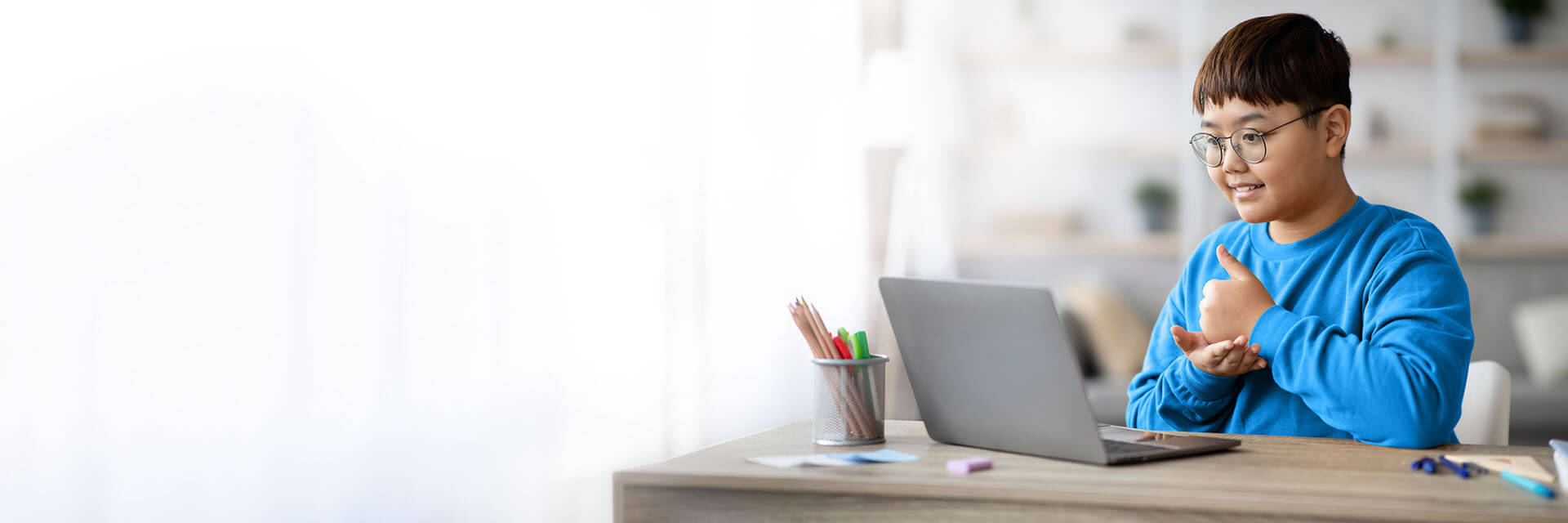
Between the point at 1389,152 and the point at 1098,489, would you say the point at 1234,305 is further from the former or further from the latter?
the point at 1389,152

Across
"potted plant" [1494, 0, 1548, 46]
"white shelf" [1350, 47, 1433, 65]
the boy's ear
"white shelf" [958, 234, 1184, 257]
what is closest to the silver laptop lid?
the boy's ear

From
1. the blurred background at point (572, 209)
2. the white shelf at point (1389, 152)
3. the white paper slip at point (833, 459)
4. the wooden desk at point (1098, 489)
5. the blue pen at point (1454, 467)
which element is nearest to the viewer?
the wooden desk at point (1098, 489)

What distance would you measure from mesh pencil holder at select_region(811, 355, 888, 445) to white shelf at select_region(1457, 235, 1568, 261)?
3.40 metres

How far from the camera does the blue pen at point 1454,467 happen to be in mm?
996

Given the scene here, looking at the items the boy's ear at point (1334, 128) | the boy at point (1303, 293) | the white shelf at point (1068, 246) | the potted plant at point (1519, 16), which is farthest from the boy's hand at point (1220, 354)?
the potted plant at point (1519, 16)

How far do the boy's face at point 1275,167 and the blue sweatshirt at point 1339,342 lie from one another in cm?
7

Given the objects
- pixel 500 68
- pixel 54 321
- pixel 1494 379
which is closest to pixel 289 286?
pixel 54 321

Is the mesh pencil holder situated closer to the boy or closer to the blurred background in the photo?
the boy

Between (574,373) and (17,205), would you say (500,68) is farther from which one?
(17,205)

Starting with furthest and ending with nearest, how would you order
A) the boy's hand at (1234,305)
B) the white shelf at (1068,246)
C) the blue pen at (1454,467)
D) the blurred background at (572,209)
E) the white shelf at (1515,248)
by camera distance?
the white shelf at (1068,246), the white shelf at (1515,248), the blurred background at (572,209), the boy's hand at (1234,305), the blue pen at (1454,467)

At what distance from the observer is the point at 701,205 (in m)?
2.94

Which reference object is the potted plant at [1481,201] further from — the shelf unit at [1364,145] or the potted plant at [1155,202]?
the potted plant at [1155,202]

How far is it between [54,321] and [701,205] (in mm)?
1764

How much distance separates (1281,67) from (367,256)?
4.01ft
